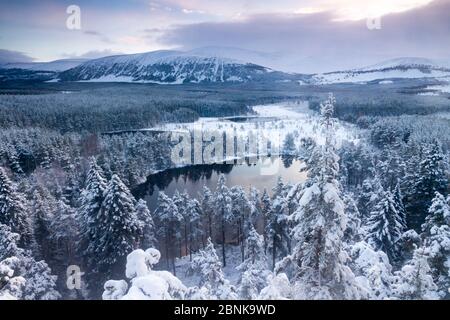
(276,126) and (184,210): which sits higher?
(276,126)

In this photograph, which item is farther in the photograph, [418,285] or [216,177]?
[216,177]

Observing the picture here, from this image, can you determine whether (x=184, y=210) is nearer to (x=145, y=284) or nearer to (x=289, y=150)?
(x=145, y=284)

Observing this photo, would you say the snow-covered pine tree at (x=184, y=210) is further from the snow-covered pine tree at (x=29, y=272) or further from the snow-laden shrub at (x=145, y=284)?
the snow-laden shrub at (x=145, y=284)

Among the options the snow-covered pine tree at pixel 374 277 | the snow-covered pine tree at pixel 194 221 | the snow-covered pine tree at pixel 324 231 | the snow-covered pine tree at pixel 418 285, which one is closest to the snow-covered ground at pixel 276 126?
the snow-covered pine tree at pixel 194 221

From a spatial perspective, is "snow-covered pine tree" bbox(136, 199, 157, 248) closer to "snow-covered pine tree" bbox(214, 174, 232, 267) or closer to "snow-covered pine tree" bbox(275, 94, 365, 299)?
"snow-covered pine tree" bbox(214, 174, 232, 267)

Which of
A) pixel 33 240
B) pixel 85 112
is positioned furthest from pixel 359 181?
pixel 85 112

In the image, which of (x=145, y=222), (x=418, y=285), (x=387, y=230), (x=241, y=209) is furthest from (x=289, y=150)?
(x=418, y=285)

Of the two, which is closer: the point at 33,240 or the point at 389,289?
the point at 389,289
